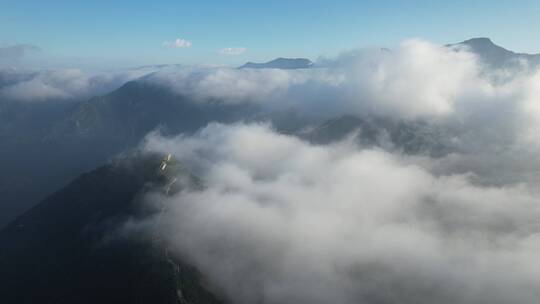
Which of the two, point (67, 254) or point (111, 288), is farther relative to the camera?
point (67, 254)

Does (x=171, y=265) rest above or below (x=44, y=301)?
above

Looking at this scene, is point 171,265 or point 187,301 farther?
point 171,265

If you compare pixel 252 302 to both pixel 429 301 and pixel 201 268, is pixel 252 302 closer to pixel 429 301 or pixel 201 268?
pixel 201 268

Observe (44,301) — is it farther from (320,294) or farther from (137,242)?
→ (320,294)

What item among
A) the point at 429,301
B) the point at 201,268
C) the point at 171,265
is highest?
the point at 171,265

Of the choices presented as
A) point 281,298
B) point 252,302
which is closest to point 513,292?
point 281,298

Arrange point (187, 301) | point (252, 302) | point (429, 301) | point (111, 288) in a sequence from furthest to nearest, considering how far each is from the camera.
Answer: point (429, 301) < point (252, 302) < point (111, 288) < point (187, 301)

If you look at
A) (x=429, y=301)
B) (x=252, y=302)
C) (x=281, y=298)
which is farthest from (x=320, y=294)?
(x=429, y=301)

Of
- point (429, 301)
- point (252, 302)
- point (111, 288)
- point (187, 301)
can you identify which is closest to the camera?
point (187, 301)

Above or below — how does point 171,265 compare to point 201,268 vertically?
above
